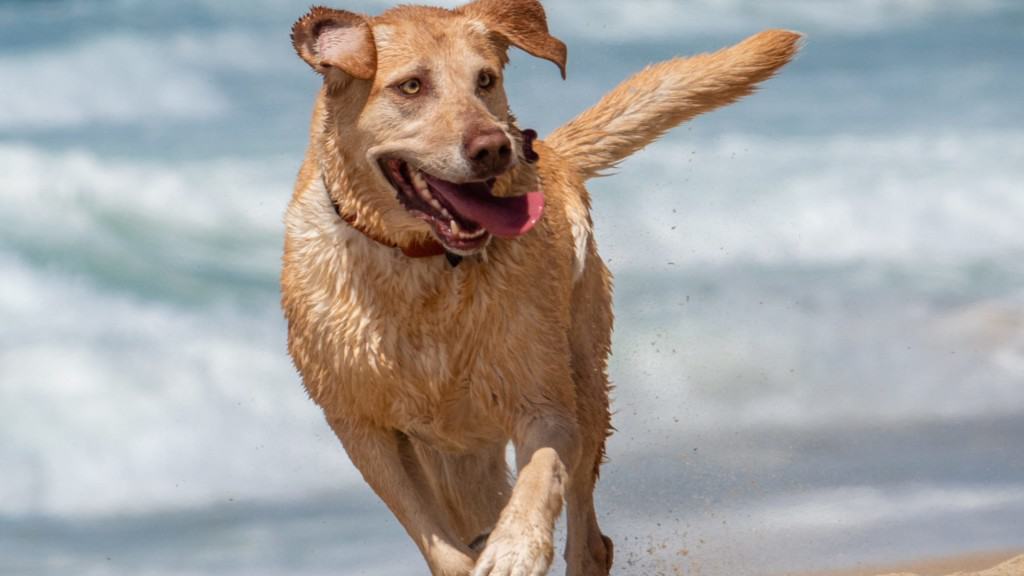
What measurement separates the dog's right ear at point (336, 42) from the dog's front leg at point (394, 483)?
1.81 metres

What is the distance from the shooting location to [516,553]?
6941mm

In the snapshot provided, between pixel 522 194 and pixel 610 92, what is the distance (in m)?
2.67

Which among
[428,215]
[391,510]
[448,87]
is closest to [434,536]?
[391,510]

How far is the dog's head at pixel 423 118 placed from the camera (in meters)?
6.94

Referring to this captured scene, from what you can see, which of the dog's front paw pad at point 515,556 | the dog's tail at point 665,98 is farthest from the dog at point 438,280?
the dog's tail at point 665,98

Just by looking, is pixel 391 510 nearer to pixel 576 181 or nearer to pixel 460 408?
pixel 460 408

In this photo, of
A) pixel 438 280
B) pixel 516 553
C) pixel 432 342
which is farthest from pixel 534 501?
pixel 438 280

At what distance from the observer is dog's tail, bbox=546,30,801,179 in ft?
31.2

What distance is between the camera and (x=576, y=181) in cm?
903

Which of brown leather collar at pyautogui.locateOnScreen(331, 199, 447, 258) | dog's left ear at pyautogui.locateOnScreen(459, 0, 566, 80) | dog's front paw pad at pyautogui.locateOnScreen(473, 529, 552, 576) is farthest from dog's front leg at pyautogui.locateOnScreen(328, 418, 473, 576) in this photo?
dog's left ear at pyautogui.locateOnScreen(459, 0, 566, 80)

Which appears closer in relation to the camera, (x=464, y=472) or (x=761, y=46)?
(x=464, y=472)

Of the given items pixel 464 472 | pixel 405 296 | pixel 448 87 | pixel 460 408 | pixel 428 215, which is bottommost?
pixel 464 472

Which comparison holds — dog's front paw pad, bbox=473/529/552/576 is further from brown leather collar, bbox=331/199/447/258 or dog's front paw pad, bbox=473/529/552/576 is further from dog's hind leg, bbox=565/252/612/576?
brown leather collar, bbox=331/199/447/258

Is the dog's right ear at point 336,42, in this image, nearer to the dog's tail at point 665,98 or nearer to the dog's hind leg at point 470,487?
the dog's hind leg at point 470,487
